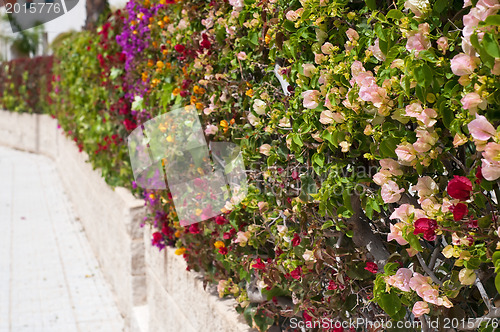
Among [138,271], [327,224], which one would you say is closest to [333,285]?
[327,224]

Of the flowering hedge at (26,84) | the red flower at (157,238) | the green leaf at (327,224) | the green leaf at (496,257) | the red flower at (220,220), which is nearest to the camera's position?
the green leaf at (496,257)

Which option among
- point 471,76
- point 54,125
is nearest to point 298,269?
point 471,76

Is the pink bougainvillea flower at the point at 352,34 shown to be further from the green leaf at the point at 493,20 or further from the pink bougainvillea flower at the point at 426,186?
the green leaf at the point at 493,20

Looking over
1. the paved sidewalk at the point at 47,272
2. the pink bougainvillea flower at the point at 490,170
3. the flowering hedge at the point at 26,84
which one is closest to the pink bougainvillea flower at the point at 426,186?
the pink bougainvillea flower at the point at 490,170

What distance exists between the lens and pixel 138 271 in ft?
17.3

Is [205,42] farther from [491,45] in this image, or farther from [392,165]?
[491,45]

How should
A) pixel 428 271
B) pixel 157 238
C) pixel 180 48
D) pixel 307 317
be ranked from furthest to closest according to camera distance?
pixel 157 238
pixel 180 48
pixel 307 317
pixel 428 271

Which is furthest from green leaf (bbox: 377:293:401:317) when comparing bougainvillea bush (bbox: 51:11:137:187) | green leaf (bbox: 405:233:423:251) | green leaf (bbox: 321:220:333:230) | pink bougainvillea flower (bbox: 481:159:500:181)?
bougainvillea bush (bbox: 51:11:137:187)

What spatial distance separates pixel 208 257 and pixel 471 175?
225 cm

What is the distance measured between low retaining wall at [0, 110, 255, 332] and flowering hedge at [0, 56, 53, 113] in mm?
6275

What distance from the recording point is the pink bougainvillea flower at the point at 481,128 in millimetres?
1092

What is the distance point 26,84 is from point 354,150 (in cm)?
1773

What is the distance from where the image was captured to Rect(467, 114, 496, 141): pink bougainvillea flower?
109 centimetres

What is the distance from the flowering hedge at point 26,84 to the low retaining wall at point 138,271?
6.27 m
